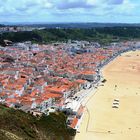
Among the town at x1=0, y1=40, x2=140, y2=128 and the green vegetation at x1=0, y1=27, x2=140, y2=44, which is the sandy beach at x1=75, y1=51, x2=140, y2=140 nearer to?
the town at x1=0, y1=40, x2=140, y2=128

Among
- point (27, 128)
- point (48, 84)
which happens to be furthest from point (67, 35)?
point (27, 128)

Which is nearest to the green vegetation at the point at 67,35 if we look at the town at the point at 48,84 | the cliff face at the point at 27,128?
the town at the point at 48,84

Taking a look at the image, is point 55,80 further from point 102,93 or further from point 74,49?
point 74,49

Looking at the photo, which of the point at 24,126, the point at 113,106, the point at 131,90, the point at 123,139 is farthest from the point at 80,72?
the point at 24,126

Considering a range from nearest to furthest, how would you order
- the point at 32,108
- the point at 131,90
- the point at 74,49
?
the point at 32,108
the point at 131,90
the point at 74,49

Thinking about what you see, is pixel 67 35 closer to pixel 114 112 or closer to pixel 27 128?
pixel 114 112

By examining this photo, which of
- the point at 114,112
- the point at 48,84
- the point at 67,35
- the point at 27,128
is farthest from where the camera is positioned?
the point at 67,35
